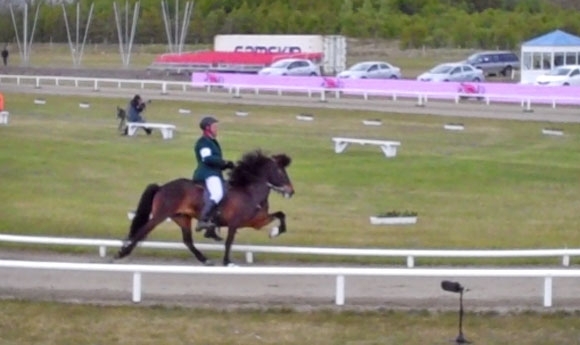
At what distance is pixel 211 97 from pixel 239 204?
4295 cm

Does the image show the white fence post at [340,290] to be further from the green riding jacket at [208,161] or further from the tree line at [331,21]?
the tree line at [331,21]

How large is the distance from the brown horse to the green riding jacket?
0.50ft

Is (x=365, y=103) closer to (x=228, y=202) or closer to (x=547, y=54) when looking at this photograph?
(x=547, y=54)

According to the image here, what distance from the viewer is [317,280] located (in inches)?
631

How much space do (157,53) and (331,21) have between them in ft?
46.0

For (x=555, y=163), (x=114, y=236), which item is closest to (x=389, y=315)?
(x=114, y=236)

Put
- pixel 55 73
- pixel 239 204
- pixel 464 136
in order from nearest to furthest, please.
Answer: pixel 239 204 < pixel 464 136 < pixel 55 73

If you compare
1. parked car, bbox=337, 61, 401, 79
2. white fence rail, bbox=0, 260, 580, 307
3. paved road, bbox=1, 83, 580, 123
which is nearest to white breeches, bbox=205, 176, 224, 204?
white fence rail, bbox=0, 260, 580, 307

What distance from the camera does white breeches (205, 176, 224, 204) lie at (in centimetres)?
1577

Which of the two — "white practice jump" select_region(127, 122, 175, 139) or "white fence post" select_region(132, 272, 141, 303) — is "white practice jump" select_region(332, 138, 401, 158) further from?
"white fence post" select_region(132, 272, 141, 303)

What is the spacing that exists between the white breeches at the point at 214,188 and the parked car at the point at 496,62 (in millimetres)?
63456

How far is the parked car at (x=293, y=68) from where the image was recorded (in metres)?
70.2

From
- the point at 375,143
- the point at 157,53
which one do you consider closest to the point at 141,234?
the point at 375,143

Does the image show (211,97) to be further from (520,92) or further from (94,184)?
(94,184)
